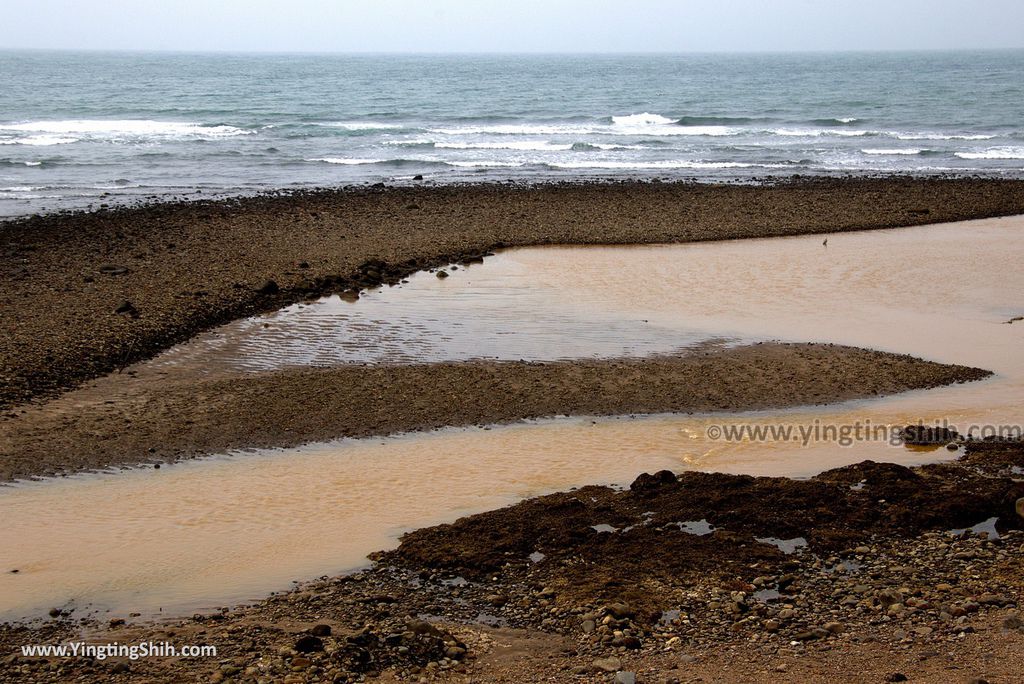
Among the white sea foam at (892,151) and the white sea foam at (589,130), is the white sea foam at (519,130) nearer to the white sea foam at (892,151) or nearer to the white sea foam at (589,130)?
the white sea foam at (589,130)

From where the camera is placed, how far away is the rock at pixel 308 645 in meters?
6.14

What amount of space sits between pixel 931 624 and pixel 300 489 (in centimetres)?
554

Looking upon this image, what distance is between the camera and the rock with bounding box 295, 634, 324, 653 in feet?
20.1

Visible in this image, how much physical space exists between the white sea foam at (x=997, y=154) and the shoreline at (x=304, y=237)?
8.82 m

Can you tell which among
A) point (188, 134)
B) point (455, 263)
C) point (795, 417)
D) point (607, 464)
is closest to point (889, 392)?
point (795, 417)

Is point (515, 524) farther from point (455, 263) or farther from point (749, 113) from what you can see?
point (749, 113)

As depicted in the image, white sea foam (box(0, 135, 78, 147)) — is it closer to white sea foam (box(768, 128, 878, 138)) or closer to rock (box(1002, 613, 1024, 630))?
white sea foam (box(768, 128, 878, 138))

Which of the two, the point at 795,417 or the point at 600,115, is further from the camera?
the point at 600,115

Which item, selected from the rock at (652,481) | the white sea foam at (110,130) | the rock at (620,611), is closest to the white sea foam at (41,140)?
the white sea foam at (110,130)

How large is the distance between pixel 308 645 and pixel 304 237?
555 inches

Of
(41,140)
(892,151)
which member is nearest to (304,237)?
(41,140)

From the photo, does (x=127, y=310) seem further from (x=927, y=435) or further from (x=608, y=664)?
(x=927, y=435)

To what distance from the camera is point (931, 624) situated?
20.8 feet

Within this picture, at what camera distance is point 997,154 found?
3634 cm
